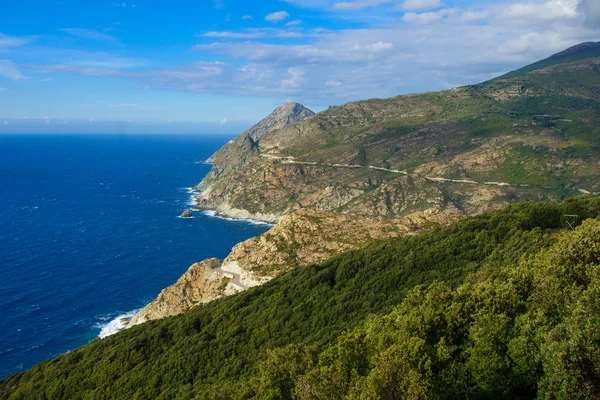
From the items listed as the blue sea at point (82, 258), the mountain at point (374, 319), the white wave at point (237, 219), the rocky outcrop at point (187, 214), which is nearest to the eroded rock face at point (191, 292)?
the mountain at point (374, 319)

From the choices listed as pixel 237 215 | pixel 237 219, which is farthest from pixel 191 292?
pixel 237 215

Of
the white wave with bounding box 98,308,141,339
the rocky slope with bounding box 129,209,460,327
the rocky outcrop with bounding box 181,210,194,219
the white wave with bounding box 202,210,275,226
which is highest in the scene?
the rocky slope with bounding box 129,209,460,327

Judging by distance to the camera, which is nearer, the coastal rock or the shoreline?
the coastal rock

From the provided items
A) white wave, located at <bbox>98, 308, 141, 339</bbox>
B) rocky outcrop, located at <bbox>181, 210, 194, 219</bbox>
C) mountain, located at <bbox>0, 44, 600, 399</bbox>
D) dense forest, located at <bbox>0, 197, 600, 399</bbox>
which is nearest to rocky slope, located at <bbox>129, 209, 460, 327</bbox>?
mountain, located at <bbox>0, 44, 600, 399</bbox>

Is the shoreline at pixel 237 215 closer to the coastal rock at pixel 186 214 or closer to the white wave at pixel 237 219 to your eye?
the white wave at pixel 237 219

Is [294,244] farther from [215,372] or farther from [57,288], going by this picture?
[57,288]

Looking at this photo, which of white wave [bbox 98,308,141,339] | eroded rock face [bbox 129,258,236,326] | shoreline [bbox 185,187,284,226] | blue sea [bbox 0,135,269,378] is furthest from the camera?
shoreline [bbox 185,187,284,226]

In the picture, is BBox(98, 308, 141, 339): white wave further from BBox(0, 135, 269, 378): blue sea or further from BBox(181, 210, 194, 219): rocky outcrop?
BBox(181, 210, 194, 219): rocky outcrop
